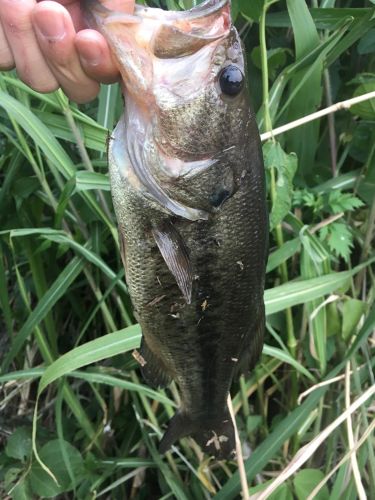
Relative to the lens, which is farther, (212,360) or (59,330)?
(59,330)

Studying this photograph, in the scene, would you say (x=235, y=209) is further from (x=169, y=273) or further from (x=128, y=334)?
(x=128, y=334)

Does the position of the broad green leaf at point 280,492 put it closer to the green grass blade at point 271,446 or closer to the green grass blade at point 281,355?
the green grass blade at point 271,446

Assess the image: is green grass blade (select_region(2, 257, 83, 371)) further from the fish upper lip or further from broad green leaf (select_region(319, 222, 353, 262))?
the fish upper lip

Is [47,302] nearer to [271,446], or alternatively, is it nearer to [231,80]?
[271,446]

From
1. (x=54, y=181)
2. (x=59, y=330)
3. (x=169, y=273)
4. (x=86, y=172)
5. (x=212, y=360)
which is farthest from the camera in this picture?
(x=59, y=330)

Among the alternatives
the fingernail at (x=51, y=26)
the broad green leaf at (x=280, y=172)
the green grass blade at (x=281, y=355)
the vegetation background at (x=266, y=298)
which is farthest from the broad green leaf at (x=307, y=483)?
the fingernail at (x=51, y=26)

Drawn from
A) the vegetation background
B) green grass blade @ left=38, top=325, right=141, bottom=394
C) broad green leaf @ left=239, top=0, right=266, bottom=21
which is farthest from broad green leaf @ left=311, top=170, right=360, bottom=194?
green grass blade @ left=38, top=325, right=141, bottom=394

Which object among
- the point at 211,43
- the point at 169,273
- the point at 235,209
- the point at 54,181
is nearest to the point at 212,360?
the point at 169,273
